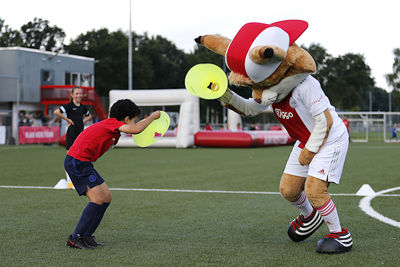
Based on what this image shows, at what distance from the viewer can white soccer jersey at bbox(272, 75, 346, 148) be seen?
5.23m

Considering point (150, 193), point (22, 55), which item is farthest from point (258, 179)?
point (22, 55)

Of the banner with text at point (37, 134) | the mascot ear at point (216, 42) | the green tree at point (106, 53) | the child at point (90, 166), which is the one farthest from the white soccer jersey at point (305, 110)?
the green tree at point (106, 53)

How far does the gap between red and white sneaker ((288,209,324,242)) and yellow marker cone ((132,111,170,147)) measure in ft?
5.38

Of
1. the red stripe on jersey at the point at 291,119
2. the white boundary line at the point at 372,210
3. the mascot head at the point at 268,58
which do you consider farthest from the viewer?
the white boundary line at the point at 372,210

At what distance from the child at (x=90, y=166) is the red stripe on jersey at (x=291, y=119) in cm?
119

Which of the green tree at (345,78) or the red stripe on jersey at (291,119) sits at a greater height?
the green tree at (345,78)

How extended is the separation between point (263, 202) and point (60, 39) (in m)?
68.3

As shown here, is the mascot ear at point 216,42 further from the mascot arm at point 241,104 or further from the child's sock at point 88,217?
A: the child's sock at point 88,217

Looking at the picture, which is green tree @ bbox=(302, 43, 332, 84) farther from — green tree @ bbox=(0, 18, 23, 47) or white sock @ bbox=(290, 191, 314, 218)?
white sock @ bbox=(290, 191, 314, 218)

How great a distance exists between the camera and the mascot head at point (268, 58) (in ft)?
16.7

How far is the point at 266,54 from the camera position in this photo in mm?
4883

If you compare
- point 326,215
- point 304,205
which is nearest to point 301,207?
point 304,205

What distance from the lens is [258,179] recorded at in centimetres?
1179

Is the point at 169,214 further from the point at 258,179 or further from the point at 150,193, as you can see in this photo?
the point at 258,179
